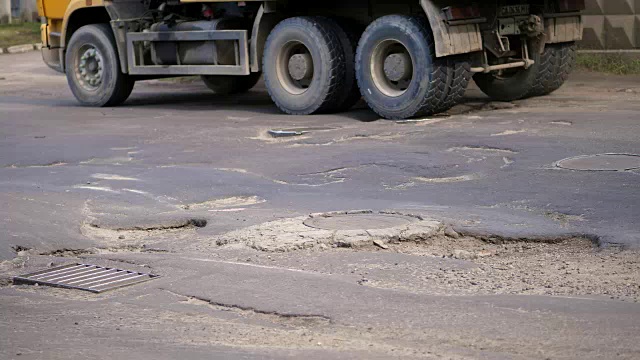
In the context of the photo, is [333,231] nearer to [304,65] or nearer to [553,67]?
[304,65]

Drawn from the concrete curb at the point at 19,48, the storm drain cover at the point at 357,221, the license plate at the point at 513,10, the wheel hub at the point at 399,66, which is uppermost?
the license plate at the point at 513,10

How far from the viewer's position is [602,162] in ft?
33.5

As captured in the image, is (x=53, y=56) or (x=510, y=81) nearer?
(x=510, y=81)

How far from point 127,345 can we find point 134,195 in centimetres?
430

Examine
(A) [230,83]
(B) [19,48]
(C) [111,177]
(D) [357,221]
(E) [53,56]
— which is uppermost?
(E) [53,56]

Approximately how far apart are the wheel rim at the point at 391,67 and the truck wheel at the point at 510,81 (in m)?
1.98

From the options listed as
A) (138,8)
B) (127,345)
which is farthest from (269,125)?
(127,345)

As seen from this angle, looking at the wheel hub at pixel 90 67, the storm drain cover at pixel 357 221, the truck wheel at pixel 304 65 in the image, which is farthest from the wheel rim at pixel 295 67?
the storm drain cover at pixel 357 221

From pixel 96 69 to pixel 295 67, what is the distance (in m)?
4.13

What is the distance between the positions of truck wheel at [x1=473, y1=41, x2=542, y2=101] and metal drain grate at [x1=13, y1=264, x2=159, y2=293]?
30.8 feet

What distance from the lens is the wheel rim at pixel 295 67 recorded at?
15219mm

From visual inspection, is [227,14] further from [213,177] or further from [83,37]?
[213,177]

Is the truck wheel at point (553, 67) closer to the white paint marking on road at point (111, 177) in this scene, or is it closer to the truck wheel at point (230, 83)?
the truck wheel at point (230, 83)

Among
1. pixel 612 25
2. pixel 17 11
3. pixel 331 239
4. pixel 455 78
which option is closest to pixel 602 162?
pixel 331 239
